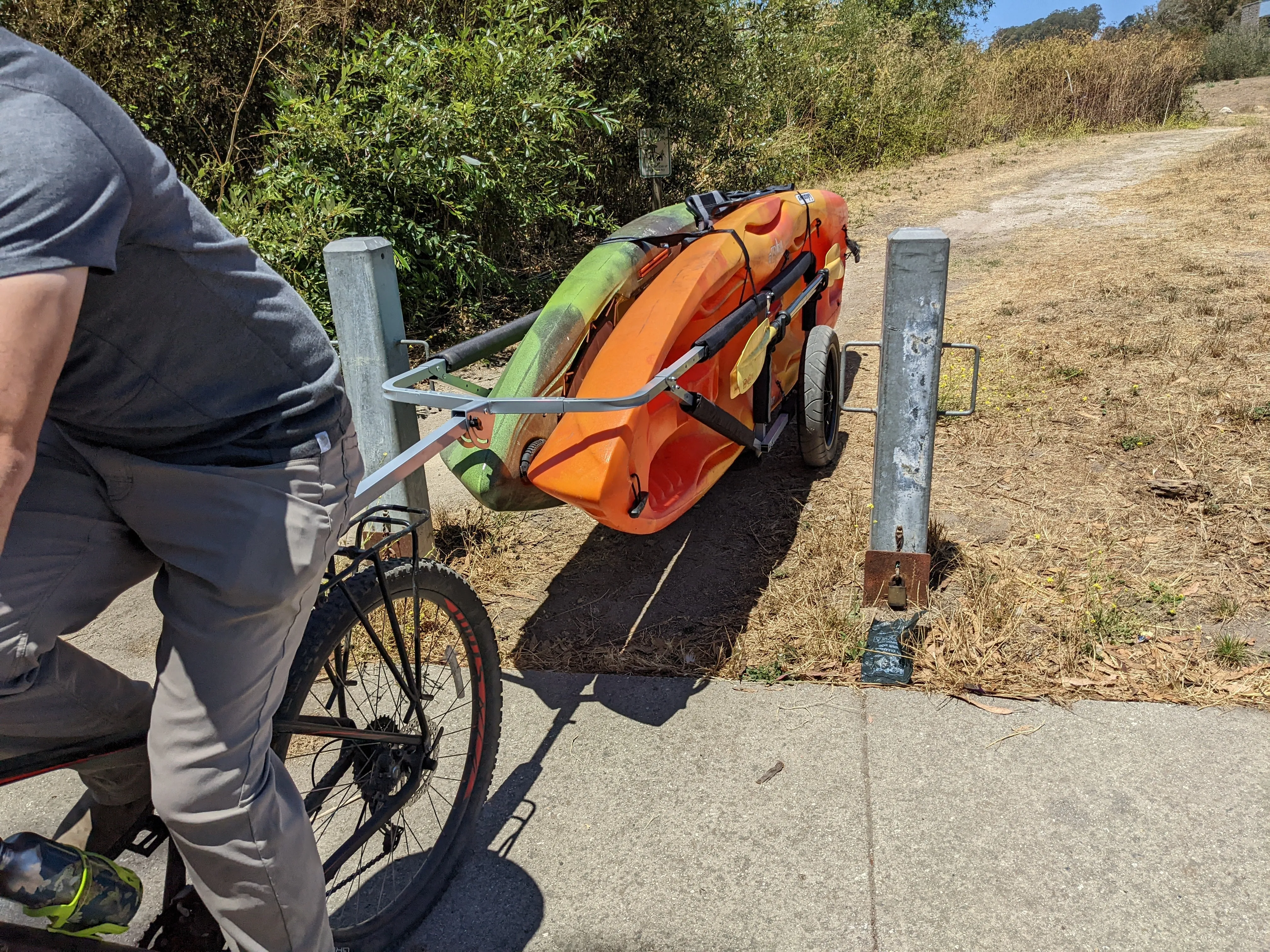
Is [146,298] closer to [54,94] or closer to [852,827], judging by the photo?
[54,94]

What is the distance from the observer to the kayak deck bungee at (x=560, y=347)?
322 centimetres

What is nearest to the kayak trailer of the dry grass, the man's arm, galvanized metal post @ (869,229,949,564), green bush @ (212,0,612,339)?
galvanized metal post @ (869,229,949,564)

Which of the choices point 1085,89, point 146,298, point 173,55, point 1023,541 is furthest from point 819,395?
point 1085,89

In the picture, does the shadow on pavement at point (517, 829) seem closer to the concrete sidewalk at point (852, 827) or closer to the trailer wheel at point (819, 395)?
the concrete sidewalk at point (852, 827)

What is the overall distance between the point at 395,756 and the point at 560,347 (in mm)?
1607

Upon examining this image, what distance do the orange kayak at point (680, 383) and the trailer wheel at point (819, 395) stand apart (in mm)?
117

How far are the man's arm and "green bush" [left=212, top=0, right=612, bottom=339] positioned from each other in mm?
5081

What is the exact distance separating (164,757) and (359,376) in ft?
7.28

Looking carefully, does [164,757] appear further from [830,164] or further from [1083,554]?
[830,164]

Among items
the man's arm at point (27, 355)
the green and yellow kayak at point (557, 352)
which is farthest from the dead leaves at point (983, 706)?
the man's arm at point (27, 355)

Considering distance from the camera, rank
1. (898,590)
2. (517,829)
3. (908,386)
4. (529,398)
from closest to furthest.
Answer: (517,829)
(529,398)
(908,386)
(898,590)

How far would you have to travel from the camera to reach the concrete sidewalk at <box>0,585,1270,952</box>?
2.30 m

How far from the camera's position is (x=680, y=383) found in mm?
3438

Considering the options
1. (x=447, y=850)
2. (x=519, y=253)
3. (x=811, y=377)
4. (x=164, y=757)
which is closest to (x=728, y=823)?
(x=447, y=850)
